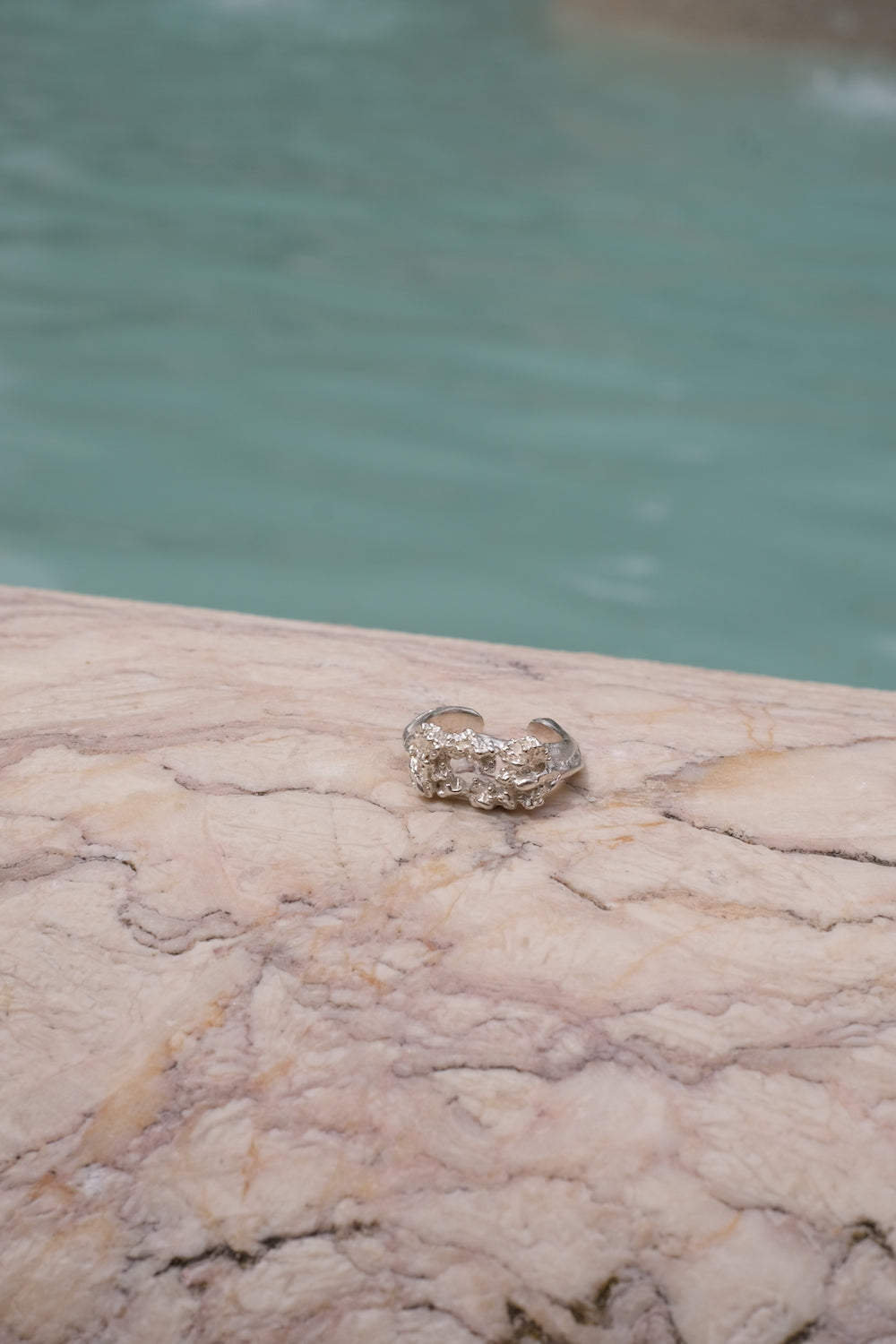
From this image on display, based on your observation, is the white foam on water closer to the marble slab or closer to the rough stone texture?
the rough stone texture

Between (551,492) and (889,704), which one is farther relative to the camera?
(551,492)

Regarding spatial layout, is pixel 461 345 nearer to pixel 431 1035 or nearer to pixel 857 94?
pixel 431 1035

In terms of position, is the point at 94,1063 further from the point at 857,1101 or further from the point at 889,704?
the point at 889,704

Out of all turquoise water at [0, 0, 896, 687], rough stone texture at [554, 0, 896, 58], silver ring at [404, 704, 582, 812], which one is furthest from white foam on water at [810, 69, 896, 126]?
silver ring at [404, 704, 582, 812]

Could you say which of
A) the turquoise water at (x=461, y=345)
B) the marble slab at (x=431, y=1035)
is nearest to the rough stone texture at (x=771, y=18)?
the turquoise water at (x=461, y=345)

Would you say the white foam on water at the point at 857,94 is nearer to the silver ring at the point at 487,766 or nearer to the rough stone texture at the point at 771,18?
the rough stone texture at the point at 771,18

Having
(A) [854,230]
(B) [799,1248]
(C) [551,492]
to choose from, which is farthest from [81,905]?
(A) [854,230]
